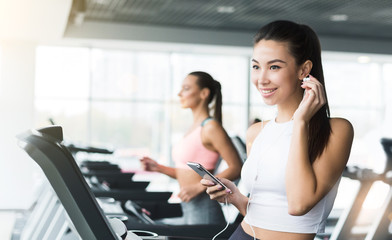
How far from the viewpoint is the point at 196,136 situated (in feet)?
9.74

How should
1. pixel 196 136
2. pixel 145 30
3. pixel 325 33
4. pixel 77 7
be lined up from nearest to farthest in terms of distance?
pixel 196 136 → pixel 77 7 → pixel 145 30 → pixel 325 33

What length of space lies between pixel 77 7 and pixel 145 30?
177cm

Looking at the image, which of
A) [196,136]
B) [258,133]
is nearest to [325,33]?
[196,136]

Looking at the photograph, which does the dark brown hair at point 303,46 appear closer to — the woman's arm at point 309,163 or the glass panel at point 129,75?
the woman's arm at point 309,163

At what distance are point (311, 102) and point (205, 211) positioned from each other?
1565 mm

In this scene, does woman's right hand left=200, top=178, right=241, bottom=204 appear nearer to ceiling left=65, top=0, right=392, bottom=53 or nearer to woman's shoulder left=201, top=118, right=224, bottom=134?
woman's shoulder left=201, top=118, right=224, bottom=134

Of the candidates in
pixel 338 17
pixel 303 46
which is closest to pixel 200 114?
pixel 303 46

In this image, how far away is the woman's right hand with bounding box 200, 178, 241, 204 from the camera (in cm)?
156

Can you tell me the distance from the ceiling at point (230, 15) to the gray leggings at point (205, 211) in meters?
4.37

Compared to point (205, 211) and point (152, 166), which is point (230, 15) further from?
point (205, 211)

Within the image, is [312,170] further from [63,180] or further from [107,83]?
[107,83]

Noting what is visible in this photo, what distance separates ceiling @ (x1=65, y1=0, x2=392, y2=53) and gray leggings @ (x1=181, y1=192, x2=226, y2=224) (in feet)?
14.3

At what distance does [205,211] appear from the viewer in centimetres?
287

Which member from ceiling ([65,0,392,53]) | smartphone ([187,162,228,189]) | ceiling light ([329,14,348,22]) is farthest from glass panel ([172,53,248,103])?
smartphone ([187,162,228,189])
